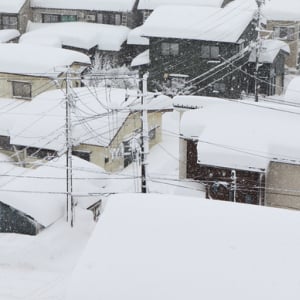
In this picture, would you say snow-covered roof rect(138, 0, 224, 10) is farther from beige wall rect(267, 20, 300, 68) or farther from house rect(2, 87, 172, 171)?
house rect(2, 87, 172, 171)

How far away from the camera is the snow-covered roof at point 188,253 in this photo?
9.45 meters

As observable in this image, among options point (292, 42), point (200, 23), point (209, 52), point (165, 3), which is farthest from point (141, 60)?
point (292, 42)

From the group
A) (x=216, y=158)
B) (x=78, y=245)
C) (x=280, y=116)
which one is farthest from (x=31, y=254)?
(x=280, y=116)

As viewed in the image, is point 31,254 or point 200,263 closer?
point 200,263

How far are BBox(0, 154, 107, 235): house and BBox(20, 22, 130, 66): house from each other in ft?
57.8

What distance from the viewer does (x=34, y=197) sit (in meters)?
20.7

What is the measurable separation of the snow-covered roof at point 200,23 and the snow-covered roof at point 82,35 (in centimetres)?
360

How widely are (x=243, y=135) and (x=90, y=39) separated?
72.5ft

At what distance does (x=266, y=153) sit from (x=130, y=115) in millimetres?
11333

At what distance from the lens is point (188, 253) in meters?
10.2

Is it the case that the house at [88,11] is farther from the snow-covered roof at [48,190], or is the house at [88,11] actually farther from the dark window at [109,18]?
the snow-covered roof at [48,190]

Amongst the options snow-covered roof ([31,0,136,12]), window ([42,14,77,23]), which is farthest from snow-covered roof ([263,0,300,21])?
window ([42,14,77,23])

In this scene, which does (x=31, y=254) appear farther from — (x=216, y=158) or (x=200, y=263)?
(x=200, y=263)

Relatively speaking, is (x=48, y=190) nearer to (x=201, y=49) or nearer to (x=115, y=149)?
(x=115, y=149)
